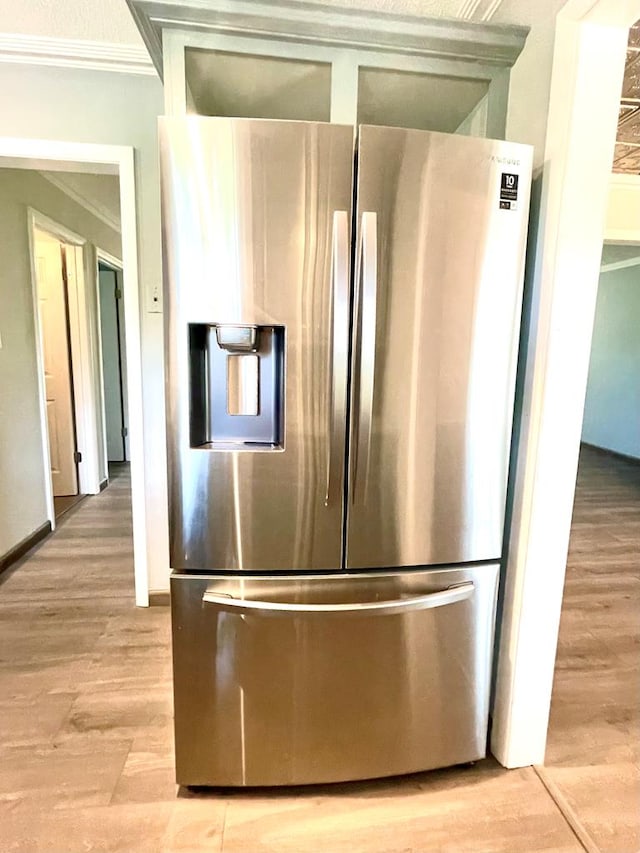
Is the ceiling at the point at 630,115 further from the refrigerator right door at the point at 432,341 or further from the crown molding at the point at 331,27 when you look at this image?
the refrigerator right door at the point at 432,341

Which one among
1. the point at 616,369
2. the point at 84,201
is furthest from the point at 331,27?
the point at 616,369

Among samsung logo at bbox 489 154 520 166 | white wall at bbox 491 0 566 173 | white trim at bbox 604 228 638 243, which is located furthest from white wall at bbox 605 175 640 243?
samsung logo at bbox 489 154 520 166

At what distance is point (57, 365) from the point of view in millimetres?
3992

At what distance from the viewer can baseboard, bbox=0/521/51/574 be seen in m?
2.78

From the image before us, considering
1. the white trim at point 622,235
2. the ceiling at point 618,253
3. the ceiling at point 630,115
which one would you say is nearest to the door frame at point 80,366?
the ceiling at point 630,115

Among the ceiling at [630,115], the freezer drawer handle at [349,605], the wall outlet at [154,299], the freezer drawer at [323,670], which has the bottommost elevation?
the freezer drawer at [323,670]

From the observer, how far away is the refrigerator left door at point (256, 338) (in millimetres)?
1132

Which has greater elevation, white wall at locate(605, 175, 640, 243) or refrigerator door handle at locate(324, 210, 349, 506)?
white wall at locate(605, 175, 640, 243)

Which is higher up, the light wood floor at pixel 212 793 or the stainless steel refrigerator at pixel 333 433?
the stainless steel refrigerator at pixel 333 433

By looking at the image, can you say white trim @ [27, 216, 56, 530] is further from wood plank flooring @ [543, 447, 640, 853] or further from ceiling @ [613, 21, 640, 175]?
ceiling @ [613, 21, 640, 175]

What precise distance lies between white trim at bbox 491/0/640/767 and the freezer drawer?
14 centimetres

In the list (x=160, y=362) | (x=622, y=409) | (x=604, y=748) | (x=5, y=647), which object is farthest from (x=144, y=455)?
(x=622, y=409)

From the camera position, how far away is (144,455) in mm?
2357

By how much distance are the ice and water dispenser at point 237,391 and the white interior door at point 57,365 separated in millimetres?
3189
